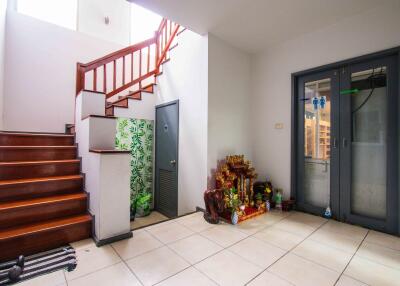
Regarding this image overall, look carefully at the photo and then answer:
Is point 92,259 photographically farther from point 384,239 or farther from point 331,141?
point 331,141

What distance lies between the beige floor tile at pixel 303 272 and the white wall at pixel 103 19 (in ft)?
18.2

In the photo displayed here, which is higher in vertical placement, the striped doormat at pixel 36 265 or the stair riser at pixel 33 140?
the stair riser at pixel 33 140

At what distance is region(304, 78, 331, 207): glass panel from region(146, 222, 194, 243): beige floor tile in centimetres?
204

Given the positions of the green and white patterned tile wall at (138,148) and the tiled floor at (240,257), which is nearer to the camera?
the tiled floor at (240,257)

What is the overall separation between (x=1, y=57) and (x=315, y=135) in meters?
5.49

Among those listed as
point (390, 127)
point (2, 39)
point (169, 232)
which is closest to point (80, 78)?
point (2, 39)

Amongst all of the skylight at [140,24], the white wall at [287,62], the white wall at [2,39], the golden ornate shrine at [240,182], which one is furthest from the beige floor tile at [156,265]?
the skylight at [140,24]

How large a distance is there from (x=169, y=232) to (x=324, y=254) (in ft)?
5.46

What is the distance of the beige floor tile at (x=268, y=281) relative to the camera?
1.58m

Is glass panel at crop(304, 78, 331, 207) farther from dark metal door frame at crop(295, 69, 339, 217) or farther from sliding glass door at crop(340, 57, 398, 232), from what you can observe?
sliding glass door at crop(340, 57, 398, 232)

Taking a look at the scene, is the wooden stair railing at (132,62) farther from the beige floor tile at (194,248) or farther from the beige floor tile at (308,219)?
the beige floor tile at (308,219)

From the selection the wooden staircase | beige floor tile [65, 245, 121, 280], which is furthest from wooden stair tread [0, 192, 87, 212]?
beige floor tile [65, 245, 121, 280]

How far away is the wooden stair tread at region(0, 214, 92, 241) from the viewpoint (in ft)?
6.32

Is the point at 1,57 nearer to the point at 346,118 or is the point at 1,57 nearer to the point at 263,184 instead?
the point at 263,184
